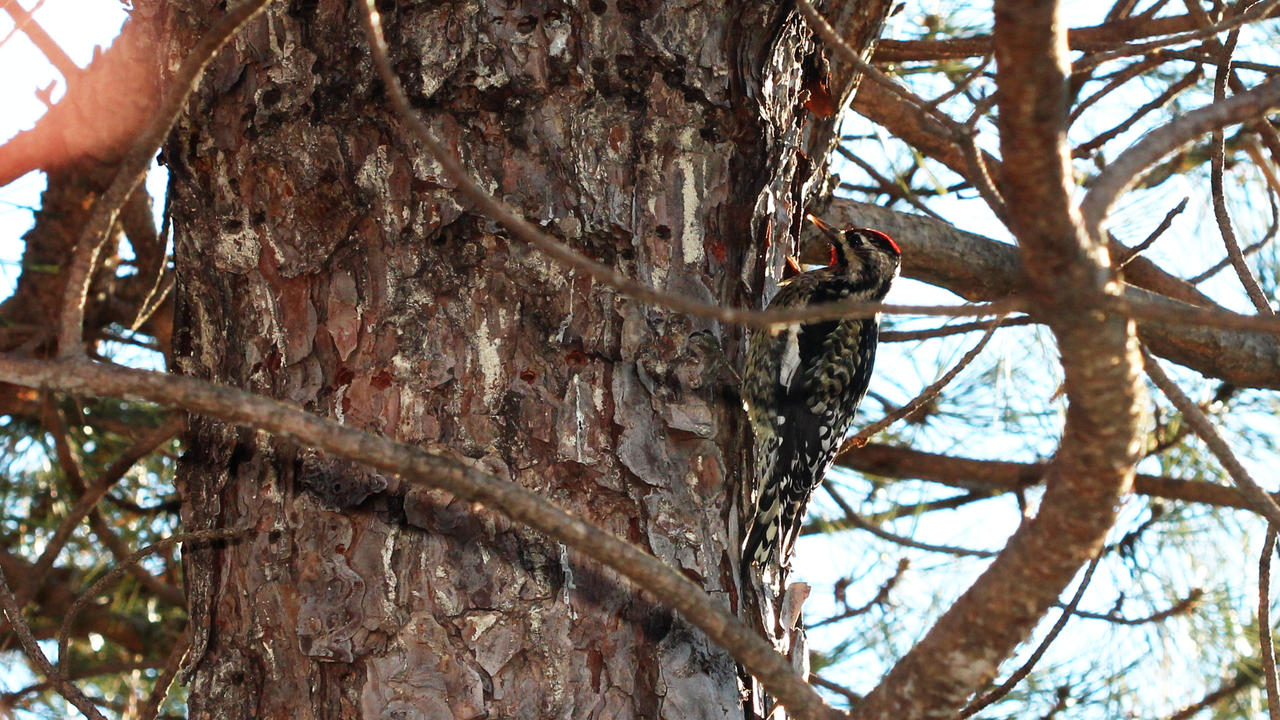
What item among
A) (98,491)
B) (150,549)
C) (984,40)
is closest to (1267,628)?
(150,549)

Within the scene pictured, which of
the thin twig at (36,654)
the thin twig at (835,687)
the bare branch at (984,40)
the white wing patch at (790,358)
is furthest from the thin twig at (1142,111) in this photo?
the thin twig at (36,654)

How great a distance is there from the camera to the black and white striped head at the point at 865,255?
3.10 m

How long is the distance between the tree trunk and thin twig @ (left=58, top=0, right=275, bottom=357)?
63 centimetres

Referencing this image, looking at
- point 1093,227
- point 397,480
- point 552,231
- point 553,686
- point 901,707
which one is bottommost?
point 901,707

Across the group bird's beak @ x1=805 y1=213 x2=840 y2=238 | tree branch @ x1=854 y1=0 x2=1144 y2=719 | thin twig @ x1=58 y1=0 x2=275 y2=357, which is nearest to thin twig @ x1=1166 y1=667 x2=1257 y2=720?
bird's beak @ x1=805 y1=213 x2=840 y2=238

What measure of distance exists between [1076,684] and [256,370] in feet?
9.51

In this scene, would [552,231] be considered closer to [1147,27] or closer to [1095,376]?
[1095,376]

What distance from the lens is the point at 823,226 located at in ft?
9.95

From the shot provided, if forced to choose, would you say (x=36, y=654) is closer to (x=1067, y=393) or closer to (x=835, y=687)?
(x=1067, y=393)

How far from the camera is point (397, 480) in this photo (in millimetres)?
1771

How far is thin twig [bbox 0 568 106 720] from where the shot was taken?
1.63 metres

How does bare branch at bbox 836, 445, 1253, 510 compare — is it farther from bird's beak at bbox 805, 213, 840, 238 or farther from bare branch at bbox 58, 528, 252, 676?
bare branch at bbox 58, 528, 252, 676

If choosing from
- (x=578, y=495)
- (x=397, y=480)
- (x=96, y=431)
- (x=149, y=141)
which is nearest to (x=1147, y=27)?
(x=578, y=495)

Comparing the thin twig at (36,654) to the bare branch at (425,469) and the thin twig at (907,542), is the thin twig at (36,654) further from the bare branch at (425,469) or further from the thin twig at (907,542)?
the thin twig at (907,542)
